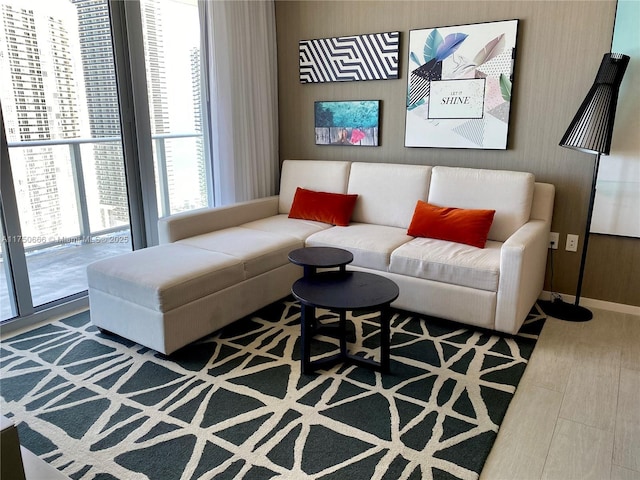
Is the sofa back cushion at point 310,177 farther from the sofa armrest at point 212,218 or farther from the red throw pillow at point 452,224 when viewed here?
the red throw pillow at point 452,224

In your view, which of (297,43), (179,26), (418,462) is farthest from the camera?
(297,43)

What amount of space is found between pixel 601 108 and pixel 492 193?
0.79m

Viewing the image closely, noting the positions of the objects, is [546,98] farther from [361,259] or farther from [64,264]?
[64,264]

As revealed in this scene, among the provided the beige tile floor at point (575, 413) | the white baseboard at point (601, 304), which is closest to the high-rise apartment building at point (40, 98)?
the beige tile floor at point (575, 413)

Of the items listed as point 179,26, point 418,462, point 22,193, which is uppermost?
point 179,26

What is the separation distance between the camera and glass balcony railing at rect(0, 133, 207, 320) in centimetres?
324

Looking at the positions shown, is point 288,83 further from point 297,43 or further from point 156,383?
point 156,383

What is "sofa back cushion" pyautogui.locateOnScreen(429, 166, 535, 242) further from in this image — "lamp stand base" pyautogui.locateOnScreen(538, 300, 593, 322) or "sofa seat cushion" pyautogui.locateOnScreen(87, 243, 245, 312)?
"sofa seat cushion" pyautogui.locateOnScreen(87, 243, 245, 312)

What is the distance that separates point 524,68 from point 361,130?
1302mm

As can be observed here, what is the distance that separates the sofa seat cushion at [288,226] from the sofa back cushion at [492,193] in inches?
35.4

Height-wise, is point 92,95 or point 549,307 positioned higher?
point 92,95

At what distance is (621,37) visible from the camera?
280 centimetres

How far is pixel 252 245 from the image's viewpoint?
9.96 feet

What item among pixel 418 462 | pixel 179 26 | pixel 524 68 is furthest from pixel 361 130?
pixel 418 462
